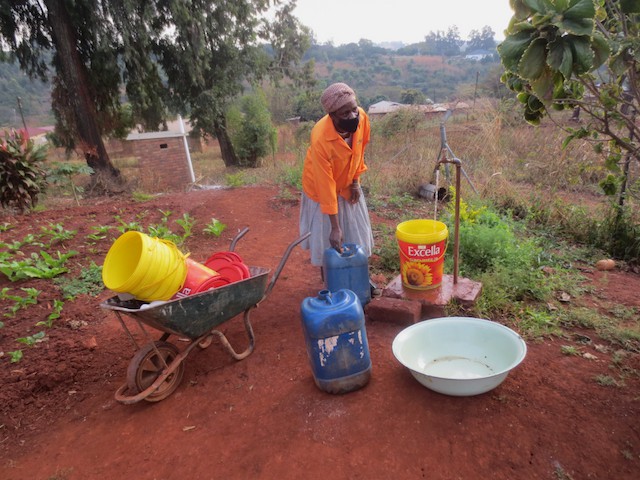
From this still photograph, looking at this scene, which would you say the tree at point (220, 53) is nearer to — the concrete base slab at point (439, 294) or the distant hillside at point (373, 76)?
the concrete base slab at point (439, 294)

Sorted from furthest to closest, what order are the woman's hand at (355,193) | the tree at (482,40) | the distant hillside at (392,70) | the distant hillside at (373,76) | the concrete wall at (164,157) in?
the tree at (482,40)
the distant hillside at (392,70)
the distant hillside at (373,76)
the concrete wall at (164,157)
the woman's hand at (355,193)

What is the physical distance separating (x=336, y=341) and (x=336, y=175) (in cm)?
131

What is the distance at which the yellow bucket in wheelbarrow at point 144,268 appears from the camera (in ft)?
7.20

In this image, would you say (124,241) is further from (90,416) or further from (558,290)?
(558,290)

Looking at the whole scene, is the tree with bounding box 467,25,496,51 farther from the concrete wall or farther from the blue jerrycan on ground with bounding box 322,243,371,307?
the blue jerrycan on ground with bounding box 322,243,371,307

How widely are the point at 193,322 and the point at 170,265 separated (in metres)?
0.37

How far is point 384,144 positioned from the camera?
9469mm

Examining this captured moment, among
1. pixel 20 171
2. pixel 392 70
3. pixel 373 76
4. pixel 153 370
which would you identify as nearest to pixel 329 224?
pixel 153 370

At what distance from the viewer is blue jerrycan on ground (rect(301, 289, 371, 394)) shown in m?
2.15

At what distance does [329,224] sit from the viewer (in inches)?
128

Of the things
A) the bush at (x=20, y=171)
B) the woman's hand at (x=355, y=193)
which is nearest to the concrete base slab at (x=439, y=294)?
the woman's hand at (x=355, y=193)

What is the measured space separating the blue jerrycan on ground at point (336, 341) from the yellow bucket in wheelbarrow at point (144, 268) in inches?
32.8

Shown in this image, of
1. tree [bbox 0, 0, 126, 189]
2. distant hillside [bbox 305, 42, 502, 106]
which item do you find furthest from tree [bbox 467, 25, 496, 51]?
tree [bbox 0, 0, 126, 189]

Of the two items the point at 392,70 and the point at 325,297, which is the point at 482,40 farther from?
the point at 325,297
